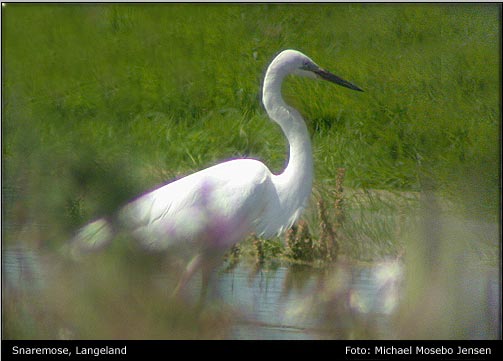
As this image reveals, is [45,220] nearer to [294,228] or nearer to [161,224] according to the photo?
[161,224]

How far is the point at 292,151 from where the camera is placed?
152 inches

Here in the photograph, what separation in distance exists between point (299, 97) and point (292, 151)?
1.56m

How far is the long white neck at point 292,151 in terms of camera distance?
12.6ft

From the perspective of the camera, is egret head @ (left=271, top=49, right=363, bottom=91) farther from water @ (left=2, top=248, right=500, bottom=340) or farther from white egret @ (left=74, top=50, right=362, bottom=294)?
water @ (left=2, top=248, right=500, bottom=340)

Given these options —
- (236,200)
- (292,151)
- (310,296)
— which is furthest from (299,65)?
(310,296)

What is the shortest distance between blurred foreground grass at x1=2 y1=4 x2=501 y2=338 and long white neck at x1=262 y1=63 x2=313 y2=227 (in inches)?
14.3

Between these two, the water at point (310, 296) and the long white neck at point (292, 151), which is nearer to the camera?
the water at point (310, 296)

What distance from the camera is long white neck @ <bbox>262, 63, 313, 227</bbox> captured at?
3832 mm

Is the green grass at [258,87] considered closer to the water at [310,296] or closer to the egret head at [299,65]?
the water at [310,296]

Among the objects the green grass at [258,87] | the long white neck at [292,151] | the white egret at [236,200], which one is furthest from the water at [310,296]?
the green grass at [258,87]

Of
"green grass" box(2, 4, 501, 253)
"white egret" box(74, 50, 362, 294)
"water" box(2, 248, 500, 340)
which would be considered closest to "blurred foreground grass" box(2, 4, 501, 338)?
"green grass" box(2, 4, 501, 253)

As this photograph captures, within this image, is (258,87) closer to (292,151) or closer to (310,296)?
(292,151)
